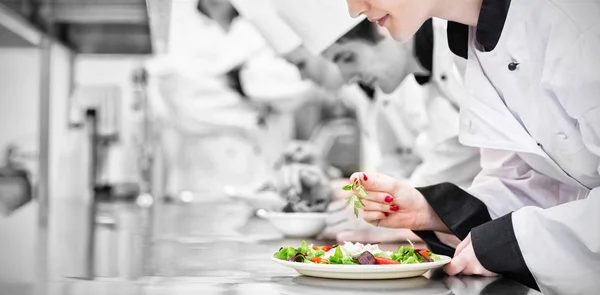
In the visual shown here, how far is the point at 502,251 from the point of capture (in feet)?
3.73

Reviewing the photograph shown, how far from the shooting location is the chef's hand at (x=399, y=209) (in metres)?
1.39

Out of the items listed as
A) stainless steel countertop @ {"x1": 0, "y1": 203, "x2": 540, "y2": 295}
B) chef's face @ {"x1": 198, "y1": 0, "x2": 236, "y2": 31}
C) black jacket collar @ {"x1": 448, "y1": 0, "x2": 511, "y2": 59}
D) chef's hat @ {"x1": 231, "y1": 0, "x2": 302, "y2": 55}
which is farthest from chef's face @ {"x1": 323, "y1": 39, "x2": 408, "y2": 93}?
black jacket collar @ {"x1": 448, "y1": 0, "x2": 511, "y2": 59}

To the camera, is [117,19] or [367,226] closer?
[367,226]

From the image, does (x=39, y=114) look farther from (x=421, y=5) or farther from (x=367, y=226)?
(x=421, y=5)

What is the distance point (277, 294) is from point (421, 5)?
60 cm

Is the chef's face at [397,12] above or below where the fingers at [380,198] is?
above

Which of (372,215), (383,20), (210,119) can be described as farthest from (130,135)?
(383,20)

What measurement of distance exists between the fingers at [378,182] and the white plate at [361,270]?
22cm

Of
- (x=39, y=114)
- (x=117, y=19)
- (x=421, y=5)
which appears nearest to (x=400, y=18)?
(x=421, y=5)

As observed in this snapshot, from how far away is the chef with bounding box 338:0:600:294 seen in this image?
1.11 metres

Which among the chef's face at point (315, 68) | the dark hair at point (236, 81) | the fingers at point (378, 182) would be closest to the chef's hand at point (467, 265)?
the fingers at point (378, 182)

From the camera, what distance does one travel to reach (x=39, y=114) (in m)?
2.97

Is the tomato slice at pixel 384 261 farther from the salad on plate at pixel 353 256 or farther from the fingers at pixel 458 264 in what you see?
the fingers at pixel 458 264

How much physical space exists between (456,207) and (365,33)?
77 cm
